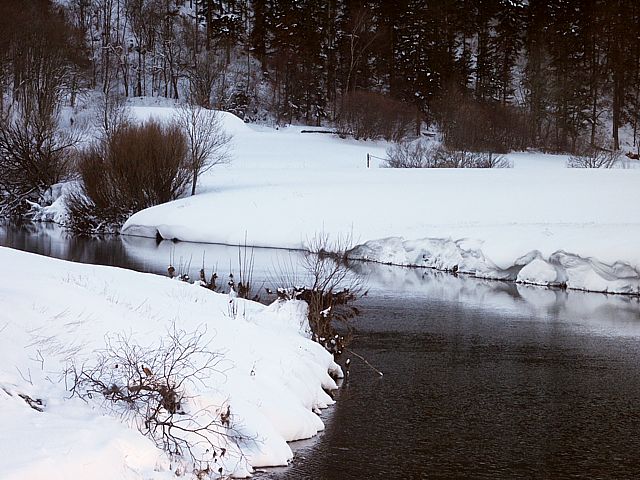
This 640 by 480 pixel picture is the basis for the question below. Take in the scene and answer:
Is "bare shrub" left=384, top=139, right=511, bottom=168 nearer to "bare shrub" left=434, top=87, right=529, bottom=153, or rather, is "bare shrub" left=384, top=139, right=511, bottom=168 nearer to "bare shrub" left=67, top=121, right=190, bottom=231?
"bare shrub" left=434, top=87, right=529, bottom=153

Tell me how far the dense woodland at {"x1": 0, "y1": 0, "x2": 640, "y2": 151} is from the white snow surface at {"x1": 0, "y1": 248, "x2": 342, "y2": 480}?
42892mm

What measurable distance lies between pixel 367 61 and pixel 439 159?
72.2ft

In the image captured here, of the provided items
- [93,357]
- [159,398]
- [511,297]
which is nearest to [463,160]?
[511,297]

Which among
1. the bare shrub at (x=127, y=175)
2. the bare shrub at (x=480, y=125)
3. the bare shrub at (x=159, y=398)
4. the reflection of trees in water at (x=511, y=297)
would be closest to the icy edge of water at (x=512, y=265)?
the reflection of trees in water at (x=511, y=297)

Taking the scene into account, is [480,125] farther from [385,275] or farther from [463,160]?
[385,275]

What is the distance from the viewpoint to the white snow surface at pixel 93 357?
6375mm

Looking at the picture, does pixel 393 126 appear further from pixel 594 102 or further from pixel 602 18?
pixel 602 18

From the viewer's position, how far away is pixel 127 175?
36.6m

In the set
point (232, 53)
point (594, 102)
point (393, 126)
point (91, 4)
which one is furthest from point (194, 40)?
point (594, 102)

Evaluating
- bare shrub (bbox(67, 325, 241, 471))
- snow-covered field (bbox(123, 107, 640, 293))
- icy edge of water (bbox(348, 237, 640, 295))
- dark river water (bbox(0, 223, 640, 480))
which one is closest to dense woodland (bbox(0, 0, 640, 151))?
snow-covered field (bbox(123, 107, 640, 293))

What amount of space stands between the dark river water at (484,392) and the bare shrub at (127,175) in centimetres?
1720

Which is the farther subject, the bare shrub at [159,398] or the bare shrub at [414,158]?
the bare shrub at [414,158]

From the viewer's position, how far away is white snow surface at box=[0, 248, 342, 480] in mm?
6375

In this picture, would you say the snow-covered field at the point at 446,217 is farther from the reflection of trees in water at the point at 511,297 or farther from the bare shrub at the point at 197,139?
the bare shrub at the point at 197,139
